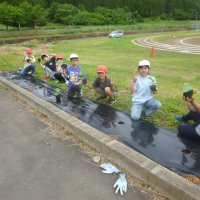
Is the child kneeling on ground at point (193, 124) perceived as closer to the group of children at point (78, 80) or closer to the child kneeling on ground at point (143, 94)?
the child kneeling on ground at point (143, 94)

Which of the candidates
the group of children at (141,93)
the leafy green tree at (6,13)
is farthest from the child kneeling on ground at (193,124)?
the leafy green tree at (6,13)

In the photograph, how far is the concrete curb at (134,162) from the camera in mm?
3076

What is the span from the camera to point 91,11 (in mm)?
87750

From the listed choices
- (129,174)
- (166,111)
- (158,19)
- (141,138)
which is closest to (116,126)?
(141,138)

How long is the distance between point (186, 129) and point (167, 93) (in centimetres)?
283

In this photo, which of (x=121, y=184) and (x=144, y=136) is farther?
(x=144, y=136)

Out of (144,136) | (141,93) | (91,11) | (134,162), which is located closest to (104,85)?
(141,93)

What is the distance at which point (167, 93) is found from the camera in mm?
7156

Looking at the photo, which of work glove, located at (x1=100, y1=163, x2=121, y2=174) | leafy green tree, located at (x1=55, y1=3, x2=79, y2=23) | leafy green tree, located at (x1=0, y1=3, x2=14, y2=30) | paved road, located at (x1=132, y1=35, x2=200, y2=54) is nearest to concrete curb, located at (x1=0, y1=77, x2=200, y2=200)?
work glove, located at (x1=100, y1=163, x2=121, y2=174)

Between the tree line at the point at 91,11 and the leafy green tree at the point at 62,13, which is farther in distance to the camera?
the leafy green tree at the point at 62,13

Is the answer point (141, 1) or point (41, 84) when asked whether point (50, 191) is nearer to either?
point (41, 84)

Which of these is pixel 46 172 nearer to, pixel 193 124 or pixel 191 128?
pixel 191 128

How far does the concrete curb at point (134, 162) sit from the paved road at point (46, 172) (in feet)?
0.82

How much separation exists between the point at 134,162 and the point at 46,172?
1251mm
